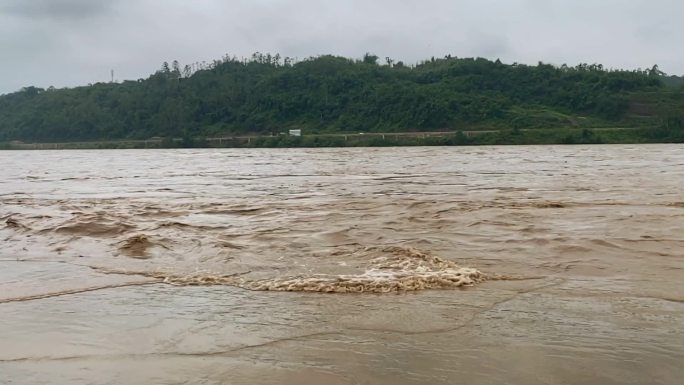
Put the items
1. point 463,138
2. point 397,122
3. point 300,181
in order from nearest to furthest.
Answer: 1. point 300,181
2. point 463,138
3. point 397,122

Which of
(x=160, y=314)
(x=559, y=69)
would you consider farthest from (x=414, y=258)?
(x=559, y=69)

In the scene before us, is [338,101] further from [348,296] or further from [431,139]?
[348,296]

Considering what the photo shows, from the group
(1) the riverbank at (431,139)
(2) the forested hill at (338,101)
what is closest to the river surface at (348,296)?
(1) the riverbank at (431,139)

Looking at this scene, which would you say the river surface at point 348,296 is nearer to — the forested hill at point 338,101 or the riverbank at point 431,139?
the riverbank at point 431,139

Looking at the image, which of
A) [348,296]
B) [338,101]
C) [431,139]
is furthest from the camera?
[338,101]

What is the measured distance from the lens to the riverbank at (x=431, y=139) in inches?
3135

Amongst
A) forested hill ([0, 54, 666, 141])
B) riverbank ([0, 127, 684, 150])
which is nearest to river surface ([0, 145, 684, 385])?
riverbank ([0, 127, 684, 150])

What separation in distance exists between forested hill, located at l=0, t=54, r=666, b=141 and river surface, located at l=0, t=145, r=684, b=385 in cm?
8417

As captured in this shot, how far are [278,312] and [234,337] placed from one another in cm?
80

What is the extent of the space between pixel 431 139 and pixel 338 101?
34.6 metres

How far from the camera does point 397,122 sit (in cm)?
10481

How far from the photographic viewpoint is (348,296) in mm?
6145

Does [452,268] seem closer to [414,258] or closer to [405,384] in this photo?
[414,258]

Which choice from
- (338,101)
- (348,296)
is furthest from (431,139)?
(348,296)
